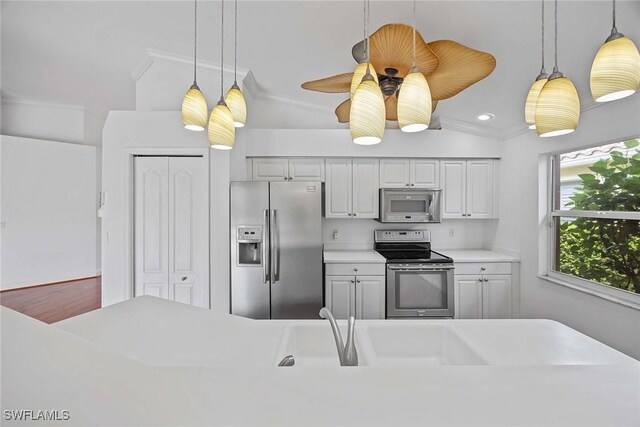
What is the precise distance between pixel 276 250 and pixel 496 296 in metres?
2.44

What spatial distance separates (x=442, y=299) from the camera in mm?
3146

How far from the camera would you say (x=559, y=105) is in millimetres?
866

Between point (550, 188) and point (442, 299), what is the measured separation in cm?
155

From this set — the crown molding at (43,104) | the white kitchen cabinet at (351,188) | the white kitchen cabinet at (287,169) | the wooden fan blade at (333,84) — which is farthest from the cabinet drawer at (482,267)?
the crown molding at (43,104)

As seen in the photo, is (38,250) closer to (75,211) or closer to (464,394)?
(75,211)

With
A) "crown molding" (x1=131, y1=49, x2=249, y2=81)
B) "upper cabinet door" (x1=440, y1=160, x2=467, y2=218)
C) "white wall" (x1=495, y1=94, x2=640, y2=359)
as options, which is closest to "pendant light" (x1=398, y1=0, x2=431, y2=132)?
"white wall" (x1=495, y1=94, x2=640, y2=359)

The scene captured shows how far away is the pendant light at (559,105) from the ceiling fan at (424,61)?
419 millimetres

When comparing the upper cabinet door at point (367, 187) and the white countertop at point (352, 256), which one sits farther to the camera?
the upper cabinet door at point (367, 187)

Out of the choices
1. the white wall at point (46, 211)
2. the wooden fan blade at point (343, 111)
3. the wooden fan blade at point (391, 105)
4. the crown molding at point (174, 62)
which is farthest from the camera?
the white wall at point (46, 211)

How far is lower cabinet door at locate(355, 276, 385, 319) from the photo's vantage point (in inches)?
123

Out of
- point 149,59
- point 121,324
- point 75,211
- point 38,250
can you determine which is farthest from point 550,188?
point 38,250

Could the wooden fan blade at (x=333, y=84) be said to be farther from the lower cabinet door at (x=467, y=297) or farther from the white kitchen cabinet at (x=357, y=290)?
the lower cabinet door at (x=467, y=297)

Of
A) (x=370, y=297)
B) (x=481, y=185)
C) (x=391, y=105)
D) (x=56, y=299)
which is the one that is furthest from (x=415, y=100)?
(x=56, y=299)

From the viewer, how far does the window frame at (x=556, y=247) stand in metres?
2.19
